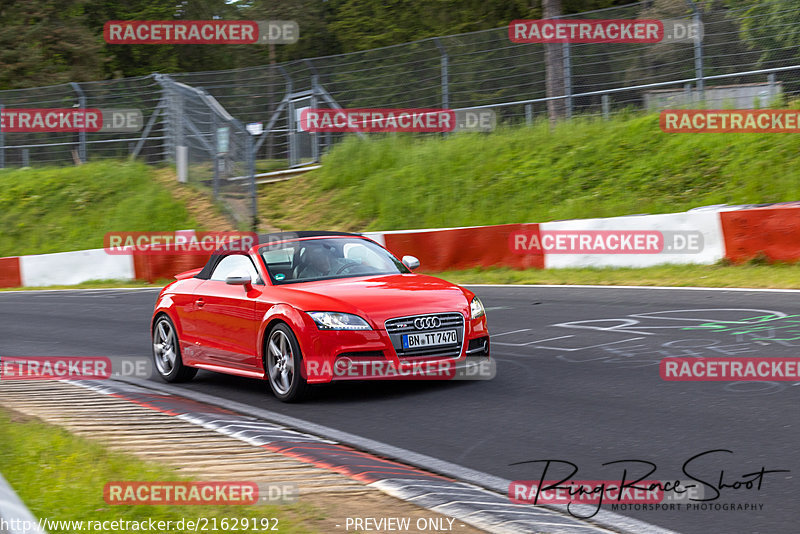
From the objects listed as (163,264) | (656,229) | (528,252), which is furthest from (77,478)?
(163,264)

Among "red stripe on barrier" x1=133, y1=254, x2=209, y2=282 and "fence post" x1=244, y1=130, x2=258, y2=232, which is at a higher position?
"fence post" x1=244, y1=130, x2=258, y2=232

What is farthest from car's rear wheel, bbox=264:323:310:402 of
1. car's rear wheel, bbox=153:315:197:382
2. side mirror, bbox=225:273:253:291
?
car's rear wheel, bbox=153:315:197:382

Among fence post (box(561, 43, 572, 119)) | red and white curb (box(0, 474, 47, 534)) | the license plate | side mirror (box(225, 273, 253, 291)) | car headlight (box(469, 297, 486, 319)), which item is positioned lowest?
red and white curb (box(0, 474, 47, 534))

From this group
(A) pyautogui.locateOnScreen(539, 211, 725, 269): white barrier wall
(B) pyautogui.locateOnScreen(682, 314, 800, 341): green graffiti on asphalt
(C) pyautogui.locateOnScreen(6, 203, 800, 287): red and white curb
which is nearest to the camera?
(B) pyautogui.locateOnScreen(682, 314, 800, 341): green graffiti on asphalt

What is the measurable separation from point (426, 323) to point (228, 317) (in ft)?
6.78

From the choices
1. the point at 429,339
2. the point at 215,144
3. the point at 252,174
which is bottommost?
the point at 429,339

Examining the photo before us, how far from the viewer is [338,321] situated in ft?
27.1

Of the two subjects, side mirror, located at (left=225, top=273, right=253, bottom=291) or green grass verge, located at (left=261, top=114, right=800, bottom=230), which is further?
green grass verge, located at (left=261, top=114, right=800, bottom=230)

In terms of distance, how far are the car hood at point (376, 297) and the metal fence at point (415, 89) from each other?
547 inches

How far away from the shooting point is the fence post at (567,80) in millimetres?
23156

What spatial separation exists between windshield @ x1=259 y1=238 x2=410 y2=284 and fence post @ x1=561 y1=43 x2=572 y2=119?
47.9ft

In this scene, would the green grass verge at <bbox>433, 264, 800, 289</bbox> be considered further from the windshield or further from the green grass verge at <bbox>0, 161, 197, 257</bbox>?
the green grass verge at <bbox>0, 161, 197, 257</bbox>

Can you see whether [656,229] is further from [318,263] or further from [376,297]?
[376,297]

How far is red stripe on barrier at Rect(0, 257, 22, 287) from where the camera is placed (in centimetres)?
2484
